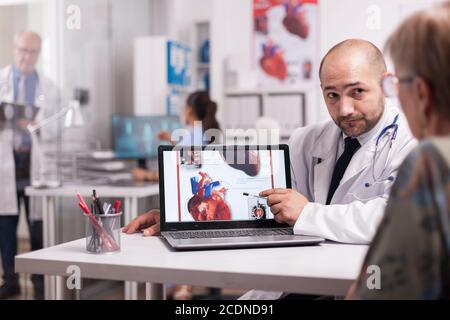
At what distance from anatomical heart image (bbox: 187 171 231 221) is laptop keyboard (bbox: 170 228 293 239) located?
0.05 m

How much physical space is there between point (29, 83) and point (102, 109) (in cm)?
98

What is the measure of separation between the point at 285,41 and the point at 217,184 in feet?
12.1

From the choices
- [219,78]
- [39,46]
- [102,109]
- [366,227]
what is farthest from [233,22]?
[366,227]

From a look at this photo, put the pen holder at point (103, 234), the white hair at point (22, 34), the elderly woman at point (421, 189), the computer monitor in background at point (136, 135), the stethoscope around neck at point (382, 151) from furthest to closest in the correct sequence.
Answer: the computer monitor in background at point (136, 135) < the white hair at point (22, 34) < the stethoscope around neck at point (382, 151) < the pen holder at point (103, 234) < the elderly woman at point (421, 189)

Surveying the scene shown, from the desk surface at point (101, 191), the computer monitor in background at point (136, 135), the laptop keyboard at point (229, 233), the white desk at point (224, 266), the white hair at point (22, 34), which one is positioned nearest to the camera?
the white desk at point (224, 266)

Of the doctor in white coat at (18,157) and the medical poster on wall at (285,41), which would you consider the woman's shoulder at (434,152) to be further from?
the medical poster on wall at (285,41)

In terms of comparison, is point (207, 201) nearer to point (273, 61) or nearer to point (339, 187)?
point (339, 187)

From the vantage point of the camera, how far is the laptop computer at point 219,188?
1422 millimetres

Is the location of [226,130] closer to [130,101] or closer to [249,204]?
[130,101]

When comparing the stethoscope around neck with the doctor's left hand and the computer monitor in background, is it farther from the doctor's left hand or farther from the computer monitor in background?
the computer monitor in background

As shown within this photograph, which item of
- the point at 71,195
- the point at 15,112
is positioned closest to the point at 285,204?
the point at 71,195

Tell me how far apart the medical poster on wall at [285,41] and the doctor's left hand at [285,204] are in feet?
11.4

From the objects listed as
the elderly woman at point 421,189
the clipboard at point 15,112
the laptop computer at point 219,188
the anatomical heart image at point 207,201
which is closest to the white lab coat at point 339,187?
the laptop computer at point 219,188

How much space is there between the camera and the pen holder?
1.24m
